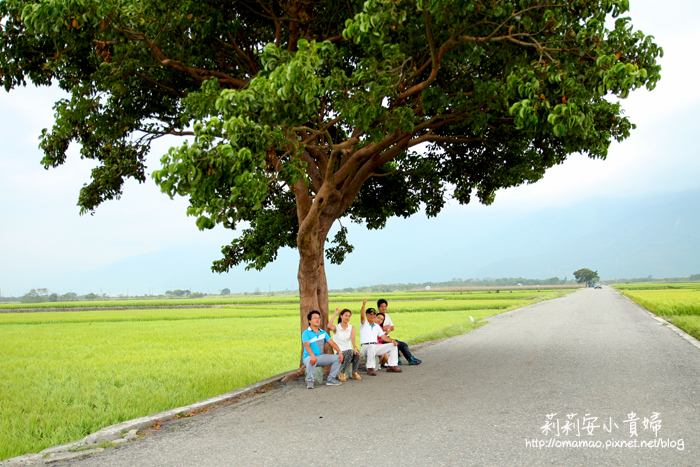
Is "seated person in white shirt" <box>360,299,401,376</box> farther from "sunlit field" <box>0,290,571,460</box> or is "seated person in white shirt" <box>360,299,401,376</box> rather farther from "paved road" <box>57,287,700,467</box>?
"sunlit field" <box>0,290,571,460</box>

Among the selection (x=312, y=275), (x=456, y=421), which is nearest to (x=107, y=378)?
(x=312, y=275)

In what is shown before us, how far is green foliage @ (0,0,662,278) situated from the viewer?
6250mm

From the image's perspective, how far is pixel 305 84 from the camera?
6.18 metres

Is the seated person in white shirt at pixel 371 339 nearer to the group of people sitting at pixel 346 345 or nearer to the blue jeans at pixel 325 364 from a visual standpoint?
the group of people sitting at pixel 346 345

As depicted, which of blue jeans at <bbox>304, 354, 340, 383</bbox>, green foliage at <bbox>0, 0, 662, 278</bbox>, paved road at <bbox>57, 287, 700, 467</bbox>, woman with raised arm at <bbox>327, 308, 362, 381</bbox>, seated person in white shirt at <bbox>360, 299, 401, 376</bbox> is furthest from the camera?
seated person in white shirt at <bbox>360, 299, 401, 376</bbox>

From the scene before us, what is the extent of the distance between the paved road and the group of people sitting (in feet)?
1.25

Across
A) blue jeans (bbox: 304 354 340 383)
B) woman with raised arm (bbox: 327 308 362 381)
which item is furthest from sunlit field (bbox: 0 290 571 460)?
woman with raised arm (bbox: 327 308 362 381)

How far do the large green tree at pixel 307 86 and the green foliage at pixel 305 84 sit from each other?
3cm

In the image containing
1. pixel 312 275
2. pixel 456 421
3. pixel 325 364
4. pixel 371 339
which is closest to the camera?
pixel 456 421

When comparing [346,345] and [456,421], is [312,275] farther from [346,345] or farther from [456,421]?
[456,421]

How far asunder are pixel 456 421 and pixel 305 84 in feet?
15.2

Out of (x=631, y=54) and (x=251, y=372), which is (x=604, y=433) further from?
(x=251, y=372)

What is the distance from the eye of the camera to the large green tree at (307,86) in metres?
6.27

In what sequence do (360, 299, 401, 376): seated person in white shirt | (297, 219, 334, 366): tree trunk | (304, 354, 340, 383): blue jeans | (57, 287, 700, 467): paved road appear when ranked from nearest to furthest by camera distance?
(57, 287, 700, 467): paved road
(304, 354, 340, 383): blue jeans
(360, 299, 401, 376): seated person in white shirt
(297, 219, 334, 366): tree trunk
